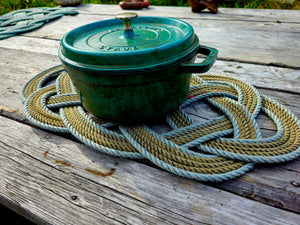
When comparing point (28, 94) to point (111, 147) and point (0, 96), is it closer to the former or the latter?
point (0, 96)

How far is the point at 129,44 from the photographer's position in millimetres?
1124

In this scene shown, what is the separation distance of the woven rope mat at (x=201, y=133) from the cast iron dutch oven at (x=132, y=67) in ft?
0.35

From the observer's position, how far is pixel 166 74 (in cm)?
107

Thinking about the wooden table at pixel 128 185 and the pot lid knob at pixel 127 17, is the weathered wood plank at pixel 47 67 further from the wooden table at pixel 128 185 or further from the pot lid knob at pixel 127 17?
the pot lid knob at pixel 127 17

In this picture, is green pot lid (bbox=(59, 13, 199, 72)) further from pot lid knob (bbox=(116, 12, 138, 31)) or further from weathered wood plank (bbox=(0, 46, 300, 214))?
weathered wood plank (bbox=(0, 46, 300, 214))

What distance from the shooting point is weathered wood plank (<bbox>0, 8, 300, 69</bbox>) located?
1.97m

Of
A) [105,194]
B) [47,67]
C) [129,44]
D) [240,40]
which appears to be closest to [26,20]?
[47,67]

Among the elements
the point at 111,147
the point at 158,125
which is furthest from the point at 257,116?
the point at 111,147

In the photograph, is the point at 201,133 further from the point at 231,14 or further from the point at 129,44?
the point at 231,14

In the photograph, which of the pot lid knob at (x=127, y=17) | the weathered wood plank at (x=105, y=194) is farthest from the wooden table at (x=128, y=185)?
the pot lid knob at (x=127, y=17)

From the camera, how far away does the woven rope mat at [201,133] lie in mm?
1061

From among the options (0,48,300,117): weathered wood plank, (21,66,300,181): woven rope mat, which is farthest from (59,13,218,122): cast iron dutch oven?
(0,48,300,117): weathered wood plank

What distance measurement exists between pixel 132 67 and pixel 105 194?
0.54 meters

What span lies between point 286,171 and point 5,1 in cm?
668
